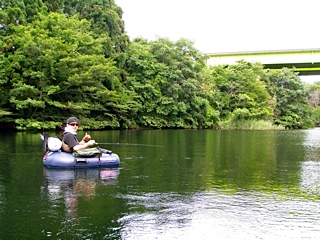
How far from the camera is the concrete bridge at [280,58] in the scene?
138 feet

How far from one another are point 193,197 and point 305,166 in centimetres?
565

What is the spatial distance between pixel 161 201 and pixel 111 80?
27.6 metres

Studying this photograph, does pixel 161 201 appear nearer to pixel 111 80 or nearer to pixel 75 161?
pixel 75 161

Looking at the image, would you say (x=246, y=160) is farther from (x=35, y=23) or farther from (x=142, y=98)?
(x=142, y=98)

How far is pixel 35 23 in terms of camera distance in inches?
1202

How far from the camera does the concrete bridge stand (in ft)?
138

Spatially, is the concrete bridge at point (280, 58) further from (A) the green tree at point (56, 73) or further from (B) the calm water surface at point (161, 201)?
(B) the calm water surface at point (161, 201)

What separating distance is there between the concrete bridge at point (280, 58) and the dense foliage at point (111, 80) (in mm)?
1233

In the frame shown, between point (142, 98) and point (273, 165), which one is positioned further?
point (142, 98)

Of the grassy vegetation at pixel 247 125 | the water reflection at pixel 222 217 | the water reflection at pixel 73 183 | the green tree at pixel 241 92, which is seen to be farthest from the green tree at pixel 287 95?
→ the water reflection at pixel 222 217

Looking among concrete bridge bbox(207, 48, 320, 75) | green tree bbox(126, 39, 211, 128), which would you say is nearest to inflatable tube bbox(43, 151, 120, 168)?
green tree bbox(126, 39, 211, 128)

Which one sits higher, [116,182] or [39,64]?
[39,64]

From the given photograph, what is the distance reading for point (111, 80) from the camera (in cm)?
3362

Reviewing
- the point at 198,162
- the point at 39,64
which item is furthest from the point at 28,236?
the point at 39,64
